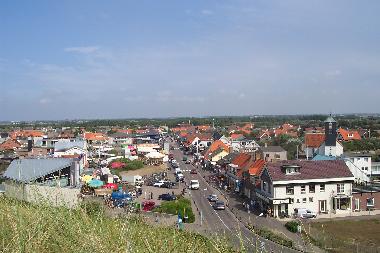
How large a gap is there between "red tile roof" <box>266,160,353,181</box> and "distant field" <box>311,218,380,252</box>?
9.07ft

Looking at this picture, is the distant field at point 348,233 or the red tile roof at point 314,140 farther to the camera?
the red tile roof at point 314,140

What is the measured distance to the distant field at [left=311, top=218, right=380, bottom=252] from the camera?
1326 cm

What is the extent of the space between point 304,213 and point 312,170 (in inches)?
93.4

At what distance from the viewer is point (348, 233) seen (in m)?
16.5

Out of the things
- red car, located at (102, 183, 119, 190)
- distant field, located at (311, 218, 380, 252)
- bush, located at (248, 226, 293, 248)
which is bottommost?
distant field, located at (311, 218, 380, 252)

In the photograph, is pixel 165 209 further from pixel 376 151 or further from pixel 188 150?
pixel 188 150

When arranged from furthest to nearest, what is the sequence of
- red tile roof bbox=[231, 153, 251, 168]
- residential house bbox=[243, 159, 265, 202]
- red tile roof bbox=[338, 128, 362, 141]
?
red tile roof bbox=[338, 128, 362, 141] < red tile roof bbox=[231, 153, 251, 168] < residential house bbox=[243, 159, 265, 202]

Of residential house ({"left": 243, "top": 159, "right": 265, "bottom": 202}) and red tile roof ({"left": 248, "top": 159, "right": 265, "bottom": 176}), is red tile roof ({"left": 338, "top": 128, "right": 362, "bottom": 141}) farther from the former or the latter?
red tile roof ({"left": 248, "top": 159, "right": 265, "bottom": 176})

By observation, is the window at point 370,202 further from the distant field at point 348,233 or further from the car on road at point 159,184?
the car on road at point 159,184

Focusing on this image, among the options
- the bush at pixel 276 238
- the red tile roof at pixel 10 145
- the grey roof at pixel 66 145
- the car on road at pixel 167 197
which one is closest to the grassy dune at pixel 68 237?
the bush at pixel 276 238

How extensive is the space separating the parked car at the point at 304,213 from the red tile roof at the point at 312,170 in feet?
4.94

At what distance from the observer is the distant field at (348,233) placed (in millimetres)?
13259

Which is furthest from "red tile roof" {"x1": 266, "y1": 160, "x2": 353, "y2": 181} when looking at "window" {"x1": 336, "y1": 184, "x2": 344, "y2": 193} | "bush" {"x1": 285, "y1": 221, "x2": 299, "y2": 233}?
"bush" {"x1": 285, "y1": 221, "x2": 299, "y2": 233}

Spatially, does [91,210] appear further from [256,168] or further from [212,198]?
[256,168]
